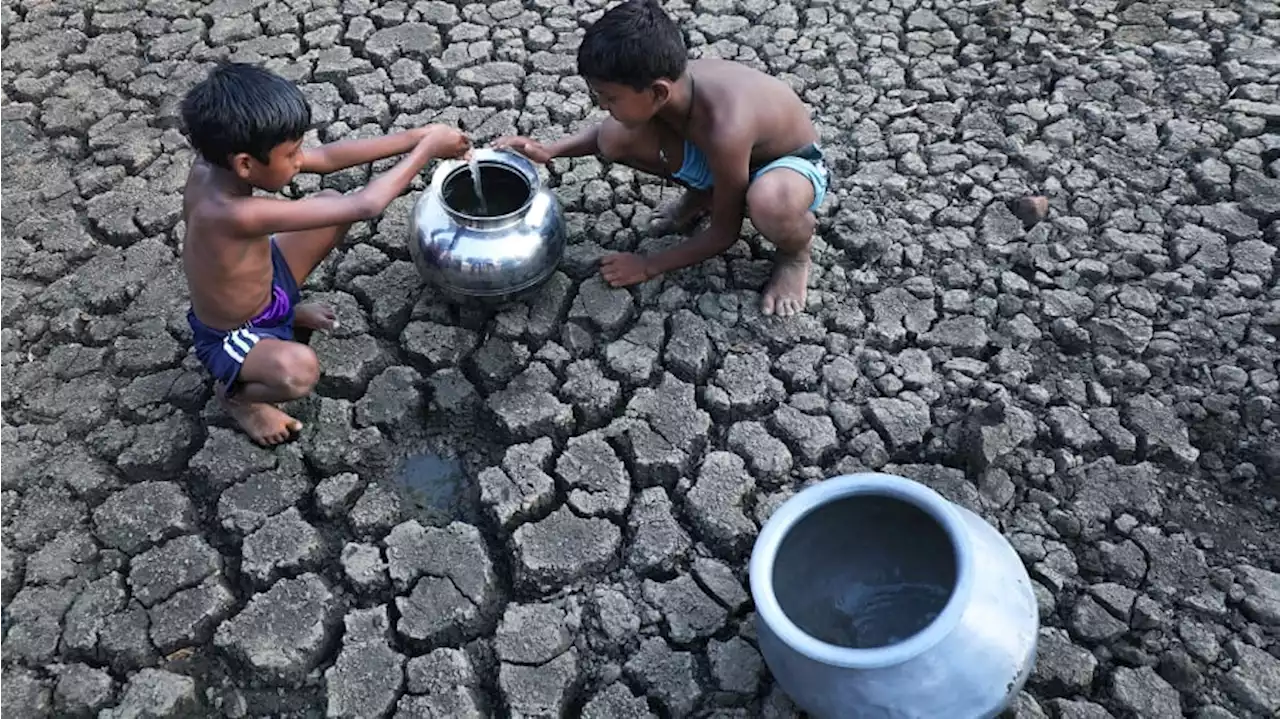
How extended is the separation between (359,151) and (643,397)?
3.19ft

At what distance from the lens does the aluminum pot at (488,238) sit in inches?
114

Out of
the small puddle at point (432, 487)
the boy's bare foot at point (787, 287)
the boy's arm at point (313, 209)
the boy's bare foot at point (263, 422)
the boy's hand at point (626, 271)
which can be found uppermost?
the boy's arm at point (313, 209)

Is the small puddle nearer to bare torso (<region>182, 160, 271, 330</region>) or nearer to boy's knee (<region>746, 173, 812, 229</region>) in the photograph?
bare torso (<region>182, 160, 271, 330</region>)

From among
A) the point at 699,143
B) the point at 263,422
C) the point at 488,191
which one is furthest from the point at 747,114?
the point at 263,422

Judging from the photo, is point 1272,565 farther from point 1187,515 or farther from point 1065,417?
point 1065,417

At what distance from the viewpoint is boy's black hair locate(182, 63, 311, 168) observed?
2.46 meters

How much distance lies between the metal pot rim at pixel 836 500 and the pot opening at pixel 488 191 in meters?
1.21

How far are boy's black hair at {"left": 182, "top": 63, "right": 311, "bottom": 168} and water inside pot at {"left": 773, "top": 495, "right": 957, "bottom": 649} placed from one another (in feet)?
4.65

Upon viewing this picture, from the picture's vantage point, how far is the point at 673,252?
3105mm

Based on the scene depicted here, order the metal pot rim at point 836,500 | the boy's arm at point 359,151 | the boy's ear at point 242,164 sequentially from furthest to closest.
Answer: the boy's arm at point 359,151 < the boy's ear at point 242,164 < the metal pot rim at point 836,500

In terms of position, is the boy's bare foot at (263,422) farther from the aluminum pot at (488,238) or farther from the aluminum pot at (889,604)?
the aluminum pot at (889,604)

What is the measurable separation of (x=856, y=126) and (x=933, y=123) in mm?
249

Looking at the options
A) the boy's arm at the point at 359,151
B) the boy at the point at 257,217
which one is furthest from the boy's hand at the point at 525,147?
the boy's arm at the point at 359,151

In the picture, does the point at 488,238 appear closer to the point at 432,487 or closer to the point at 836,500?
the point at 432,487
